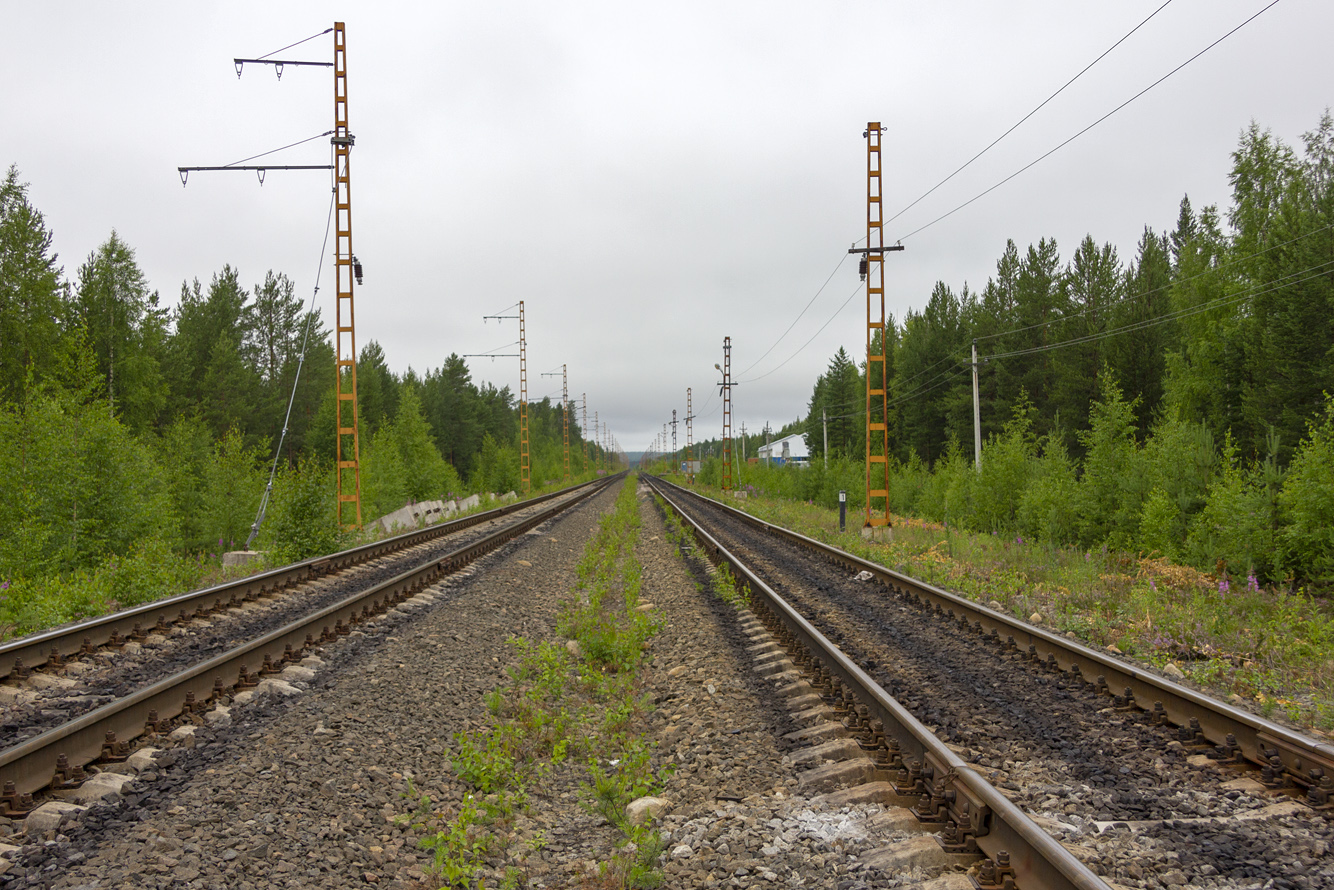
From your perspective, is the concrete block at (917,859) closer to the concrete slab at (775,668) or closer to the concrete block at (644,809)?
the concrete block at (644,809)

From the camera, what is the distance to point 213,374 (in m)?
42.2

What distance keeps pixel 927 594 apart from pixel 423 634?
20.6ft

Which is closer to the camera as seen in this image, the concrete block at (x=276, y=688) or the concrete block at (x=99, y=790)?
the concrete block at (x=99, y=790)

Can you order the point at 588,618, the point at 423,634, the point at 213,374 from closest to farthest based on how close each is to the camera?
the point at 423,634
the point at 588,618
the point at 213,374

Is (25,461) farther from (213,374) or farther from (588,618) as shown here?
(213,374)

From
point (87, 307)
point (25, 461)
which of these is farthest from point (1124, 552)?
point (87, 307)

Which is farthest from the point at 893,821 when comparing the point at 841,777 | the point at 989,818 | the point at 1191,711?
the point at 1191,711

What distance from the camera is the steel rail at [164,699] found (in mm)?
3846

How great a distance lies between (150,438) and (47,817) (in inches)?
1481

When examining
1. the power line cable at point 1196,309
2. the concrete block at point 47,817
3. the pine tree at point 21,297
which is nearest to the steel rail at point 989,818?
the concrete block at point 47,817

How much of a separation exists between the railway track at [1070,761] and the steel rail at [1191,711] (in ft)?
0.03

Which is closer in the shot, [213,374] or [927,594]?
[927,594]

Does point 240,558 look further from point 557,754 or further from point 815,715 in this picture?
point 815,715

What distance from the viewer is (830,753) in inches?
172
